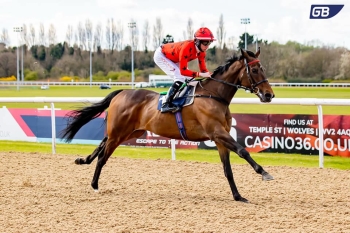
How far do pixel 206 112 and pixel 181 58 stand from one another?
70 centimetres

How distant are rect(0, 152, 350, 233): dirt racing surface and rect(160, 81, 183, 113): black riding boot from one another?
105cm

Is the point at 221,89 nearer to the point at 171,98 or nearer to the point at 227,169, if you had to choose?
the point at 171,98

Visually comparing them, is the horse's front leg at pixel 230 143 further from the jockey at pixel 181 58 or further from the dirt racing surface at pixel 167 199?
the jockey at pixel 181 58

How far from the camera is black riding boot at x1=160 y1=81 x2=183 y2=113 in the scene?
6.31 metres

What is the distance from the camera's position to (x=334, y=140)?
9.05 metres

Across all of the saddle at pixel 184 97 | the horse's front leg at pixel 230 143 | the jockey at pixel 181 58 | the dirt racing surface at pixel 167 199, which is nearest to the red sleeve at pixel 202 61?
the jockey at pixel 181 58

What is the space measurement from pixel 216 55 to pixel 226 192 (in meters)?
40.0

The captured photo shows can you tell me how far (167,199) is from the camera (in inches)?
237

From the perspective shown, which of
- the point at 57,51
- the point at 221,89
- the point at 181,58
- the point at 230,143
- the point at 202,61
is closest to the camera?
the point at 230,143

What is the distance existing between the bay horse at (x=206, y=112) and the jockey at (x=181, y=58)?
172mm

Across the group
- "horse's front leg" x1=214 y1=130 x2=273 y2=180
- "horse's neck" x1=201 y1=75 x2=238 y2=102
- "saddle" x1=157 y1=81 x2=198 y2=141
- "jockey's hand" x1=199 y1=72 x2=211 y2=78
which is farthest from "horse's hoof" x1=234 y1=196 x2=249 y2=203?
"jockey's hand" x1=199 y1=72 x2=211 y2=78

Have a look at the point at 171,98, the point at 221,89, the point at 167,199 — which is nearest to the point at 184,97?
the point at 171,98

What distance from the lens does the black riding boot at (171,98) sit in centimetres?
631

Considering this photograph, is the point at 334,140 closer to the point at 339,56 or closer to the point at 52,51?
the point at 339,56
